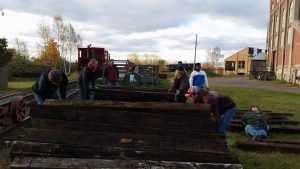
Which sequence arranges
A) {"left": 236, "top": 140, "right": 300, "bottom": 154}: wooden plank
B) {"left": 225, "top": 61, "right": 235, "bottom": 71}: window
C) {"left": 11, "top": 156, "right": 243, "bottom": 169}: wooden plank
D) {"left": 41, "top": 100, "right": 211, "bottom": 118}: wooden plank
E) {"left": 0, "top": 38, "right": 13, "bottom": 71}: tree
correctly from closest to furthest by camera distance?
{"left": 11, "top": 156, "right": 243, "bottom": 169}: wooden plank
{"left": 41, "top": 100, "right": 211, "bottom": 118}: wooden plank
{"left": 236, "top": 140, "right": 300, "bottom": 154}: wooden plank
{"left": 0, "top": 38, "right": 13, "bottom": 71}: tree
{"left": 225, "top": 61, "right": 235, "bottom": 71}: window

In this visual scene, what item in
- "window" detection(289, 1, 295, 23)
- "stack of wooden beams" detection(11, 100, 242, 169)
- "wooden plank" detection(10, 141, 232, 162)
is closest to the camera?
"stack of wooden beams" detection(11, 100, 242, 169)

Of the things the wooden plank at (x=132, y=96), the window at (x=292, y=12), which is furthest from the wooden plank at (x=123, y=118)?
the window at (x=292, y=12)

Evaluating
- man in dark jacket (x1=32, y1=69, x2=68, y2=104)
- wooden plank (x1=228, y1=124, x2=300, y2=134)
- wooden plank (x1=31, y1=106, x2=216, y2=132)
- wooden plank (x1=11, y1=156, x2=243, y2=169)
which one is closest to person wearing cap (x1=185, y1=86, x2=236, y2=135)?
wooden plank (x1=31, y1=106, x2=216, y2=132)

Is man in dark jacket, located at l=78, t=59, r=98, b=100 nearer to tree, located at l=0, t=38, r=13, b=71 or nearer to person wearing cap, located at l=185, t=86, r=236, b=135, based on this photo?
person wearing cap, located at l=185, t=86, r=236, b=135

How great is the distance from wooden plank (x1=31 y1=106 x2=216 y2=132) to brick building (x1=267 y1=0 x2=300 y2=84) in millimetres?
36257

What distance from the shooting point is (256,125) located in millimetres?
9289

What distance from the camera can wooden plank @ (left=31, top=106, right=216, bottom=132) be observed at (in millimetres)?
5262

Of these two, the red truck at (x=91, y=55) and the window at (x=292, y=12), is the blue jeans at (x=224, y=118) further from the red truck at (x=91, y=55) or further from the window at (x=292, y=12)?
the window at (x=292, y=12)

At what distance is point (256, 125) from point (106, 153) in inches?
214

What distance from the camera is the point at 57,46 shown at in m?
70.8

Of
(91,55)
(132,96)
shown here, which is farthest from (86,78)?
(91,55)

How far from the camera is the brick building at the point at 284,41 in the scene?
41469 mm

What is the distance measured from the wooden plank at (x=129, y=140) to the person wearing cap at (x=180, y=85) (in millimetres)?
4040

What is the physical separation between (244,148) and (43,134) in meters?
4.28
